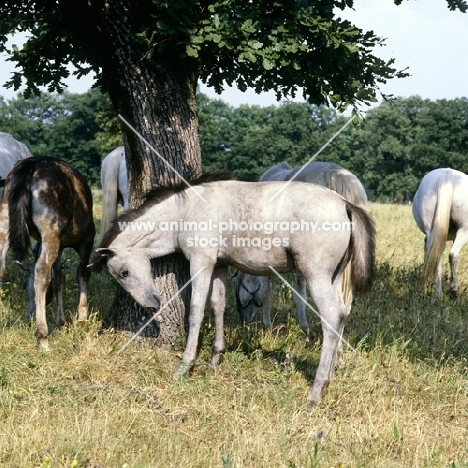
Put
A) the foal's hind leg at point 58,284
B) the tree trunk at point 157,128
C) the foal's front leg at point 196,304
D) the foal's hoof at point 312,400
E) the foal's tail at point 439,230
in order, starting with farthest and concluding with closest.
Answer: the foal's tail at point 439,230, the foal's hind leg at point 58,284, the tree trunk at point 157,128, the foal's front leg at point 196,304, the foal's hoof at point 312,400

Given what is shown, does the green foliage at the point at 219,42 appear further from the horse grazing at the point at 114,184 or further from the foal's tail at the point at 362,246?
the horse grazing at the point at 114,184

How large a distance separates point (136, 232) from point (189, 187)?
0.69 m

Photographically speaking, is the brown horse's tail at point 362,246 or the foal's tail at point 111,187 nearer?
the brown horse's tail at point 362,246

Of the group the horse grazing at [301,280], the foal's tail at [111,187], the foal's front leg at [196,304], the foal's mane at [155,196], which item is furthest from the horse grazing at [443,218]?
the foal's tail at [111,187]

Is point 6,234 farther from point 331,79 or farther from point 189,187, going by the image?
point 331,79

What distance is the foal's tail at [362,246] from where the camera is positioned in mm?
5336

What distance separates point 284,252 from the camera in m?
5.46

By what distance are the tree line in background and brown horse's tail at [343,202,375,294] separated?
50834 millimetres

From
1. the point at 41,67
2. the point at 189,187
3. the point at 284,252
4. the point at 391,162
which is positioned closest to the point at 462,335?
the point at 284,252

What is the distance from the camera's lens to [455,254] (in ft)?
33.0

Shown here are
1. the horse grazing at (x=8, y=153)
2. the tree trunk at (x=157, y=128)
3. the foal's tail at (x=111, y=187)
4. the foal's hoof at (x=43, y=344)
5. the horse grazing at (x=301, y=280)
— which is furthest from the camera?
the foal's tail at (x=111, y=187)

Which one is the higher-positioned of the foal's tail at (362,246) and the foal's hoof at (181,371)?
the foal's tail at (362,246)

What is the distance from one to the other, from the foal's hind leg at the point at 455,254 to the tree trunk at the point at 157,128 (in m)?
5.20

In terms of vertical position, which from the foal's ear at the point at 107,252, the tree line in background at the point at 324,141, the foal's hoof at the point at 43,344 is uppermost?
the tree line in background at the point at 324,141
